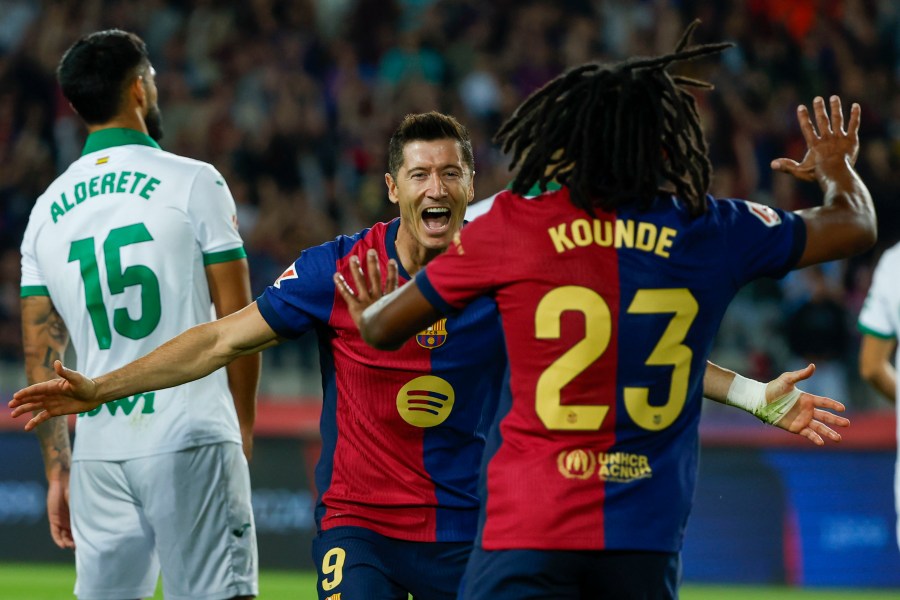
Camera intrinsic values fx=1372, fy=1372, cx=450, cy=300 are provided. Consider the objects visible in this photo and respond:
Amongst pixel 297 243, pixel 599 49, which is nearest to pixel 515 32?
pixel 599 49

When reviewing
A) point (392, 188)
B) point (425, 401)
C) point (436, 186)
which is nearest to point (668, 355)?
point (425, 401)

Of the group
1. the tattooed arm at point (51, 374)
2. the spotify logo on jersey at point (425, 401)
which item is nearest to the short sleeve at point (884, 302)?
the spotify logo on jersey at point (425, 401)

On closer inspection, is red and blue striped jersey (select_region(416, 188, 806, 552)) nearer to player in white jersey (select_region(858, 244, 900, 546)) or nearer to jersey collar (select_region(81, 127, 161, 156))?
jersey collar (select_region(81, 127, 161, 156))

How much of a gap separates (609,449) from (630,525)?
7.8 inches

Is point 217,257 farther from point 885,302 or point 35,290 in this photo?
point 885,302

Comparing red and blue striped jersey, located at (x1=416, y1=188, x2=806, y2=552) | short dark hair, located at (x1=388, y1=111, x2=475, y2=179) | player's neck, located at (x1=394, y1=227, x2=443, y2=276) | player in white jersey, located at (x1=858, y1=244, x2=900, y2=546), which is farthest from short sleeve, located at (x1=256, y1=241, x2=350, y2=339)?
player in white jersey, located at (x1=858, y1=244, x2=900, y2=546)

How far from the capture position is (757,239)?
367 cm

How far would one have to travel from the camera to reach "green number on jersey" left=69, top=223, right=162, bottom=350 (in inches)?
202

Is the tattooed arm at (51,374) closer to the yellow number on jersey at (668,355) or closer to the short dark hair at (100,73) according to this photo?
the short dark hair at (100,73)

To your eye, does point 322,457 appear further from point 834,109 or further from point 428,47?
point 428,47

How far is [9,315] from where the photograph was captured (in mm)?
12461

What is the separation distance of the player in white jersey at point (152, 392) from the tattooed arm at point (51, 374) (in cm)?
15

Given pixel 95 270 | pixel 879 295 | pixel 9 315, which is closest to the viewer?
pixel 95 270

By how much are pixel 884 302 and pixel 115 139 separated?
13.6ft
